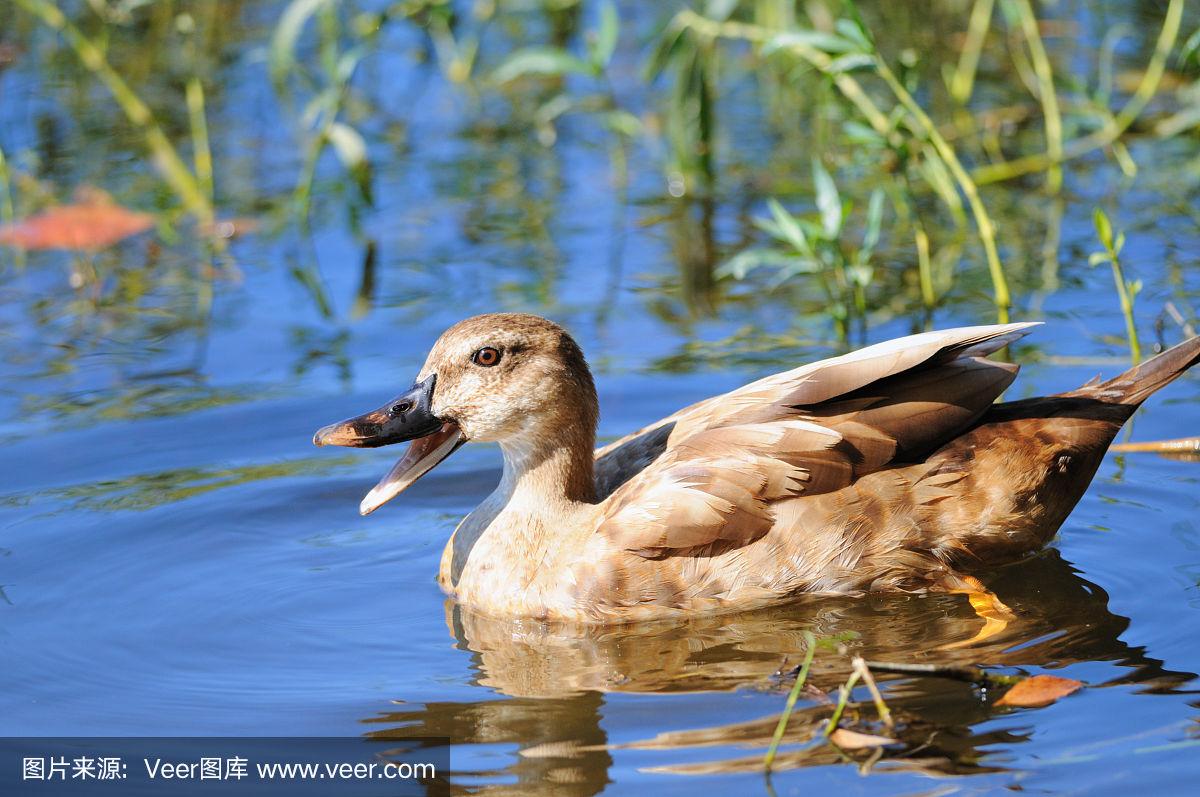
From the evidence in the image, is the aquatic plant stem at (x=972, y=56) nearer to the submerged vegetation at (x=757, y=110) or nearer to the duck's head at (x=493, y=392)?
the submerged vegetation at (x=757, y=110)

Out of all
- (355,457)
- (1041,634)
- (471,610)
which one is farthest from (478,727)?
(355,457)

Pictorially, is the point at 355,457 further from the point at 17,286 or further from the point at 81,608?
the point at 17,286

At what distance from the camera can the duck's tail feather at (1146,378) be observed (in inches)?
233

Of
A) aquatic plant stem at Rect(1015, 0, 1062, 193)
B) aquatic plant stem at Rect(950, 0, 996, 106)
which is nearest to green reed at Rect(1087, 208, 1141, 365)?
aquatic plant stem at Rect(1015, 0, 1062, 193)

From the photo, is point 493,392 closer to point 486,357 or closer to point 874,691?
point 486,357

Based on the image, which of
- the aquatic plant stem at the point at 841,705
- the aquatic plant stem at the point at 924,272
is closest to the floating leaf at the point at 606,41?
the aquatic plant stem at the point at 924,272

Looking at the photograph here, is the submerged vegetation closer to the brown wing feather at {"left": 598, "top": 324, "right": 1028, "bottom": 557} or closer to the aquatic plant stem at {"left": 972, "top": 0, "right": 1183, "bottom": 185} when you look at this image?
the aquatic plant stem at {"left": 972, "top": 0, "right": 1183, "bottom": 185}

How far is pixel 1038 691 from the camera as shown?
198 inches

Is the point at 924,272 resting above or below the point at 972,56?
below

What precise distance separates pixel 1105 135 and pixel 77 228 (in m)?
5.89

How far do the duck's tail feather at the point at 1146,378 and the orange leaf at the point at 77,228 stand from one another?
19.2ft

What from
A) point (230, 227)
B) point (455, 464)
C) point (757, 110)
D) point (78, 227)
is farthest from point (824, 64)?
point (78, 227)

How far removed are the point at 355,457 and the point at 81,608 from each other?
1.72 meters

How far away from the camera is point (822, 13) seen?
11266mm
